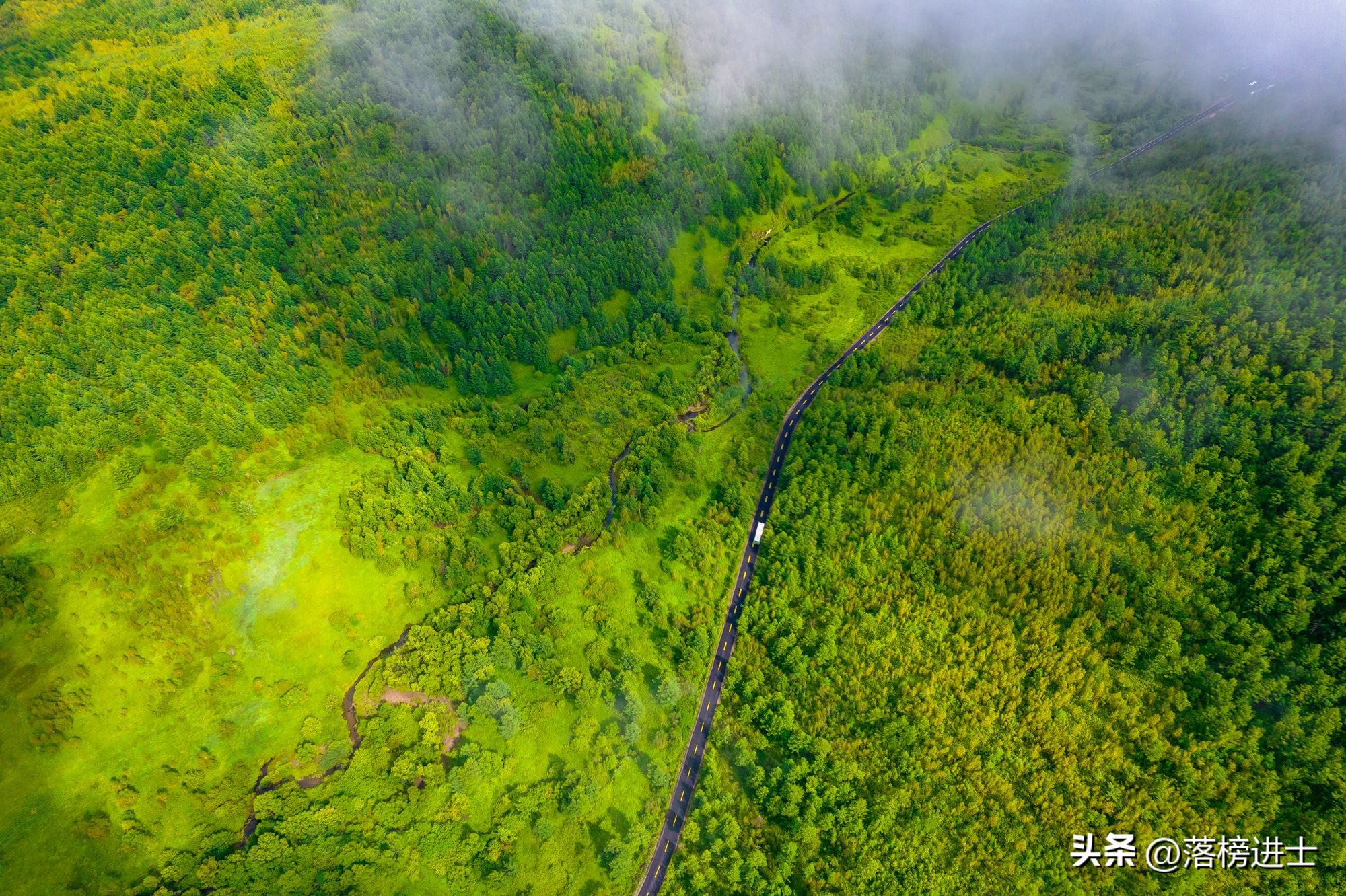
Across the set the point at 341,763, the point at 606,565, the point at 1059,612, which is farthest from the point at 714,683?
the point at 341,763

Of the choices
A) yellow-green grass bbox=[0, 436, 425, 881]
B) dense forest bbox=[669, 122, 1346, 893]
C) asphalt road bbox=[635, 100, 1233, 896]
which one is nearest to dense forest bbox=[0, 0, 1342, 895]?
yellow-green grass bbox=[0, 436, 425, 881]

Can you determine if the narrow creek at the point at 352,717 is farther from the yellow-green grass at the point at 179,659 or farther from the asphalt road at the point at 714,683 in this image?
the asphalt road at the point at 714,683

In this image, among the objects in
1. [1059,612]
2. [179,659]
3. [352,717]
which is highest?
[179,659]

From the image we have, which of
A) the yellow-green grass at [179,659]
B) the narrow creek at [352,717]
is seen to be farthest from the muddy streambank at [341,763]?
the yellow-green grass at [179,659]

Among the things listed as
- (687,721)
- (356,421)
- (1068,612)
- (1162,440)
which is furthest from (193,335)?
(1162,440)

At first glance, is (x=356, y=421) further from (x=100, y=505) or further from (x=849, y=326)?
(x=849, y=326)

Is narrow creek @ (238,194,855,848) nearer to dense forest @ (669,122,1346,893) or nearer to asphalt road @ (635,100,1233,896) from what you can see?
asphalt road @ (635,100,1233,896)

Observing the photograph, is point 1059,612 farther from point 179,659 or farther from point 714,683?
point 179,659
